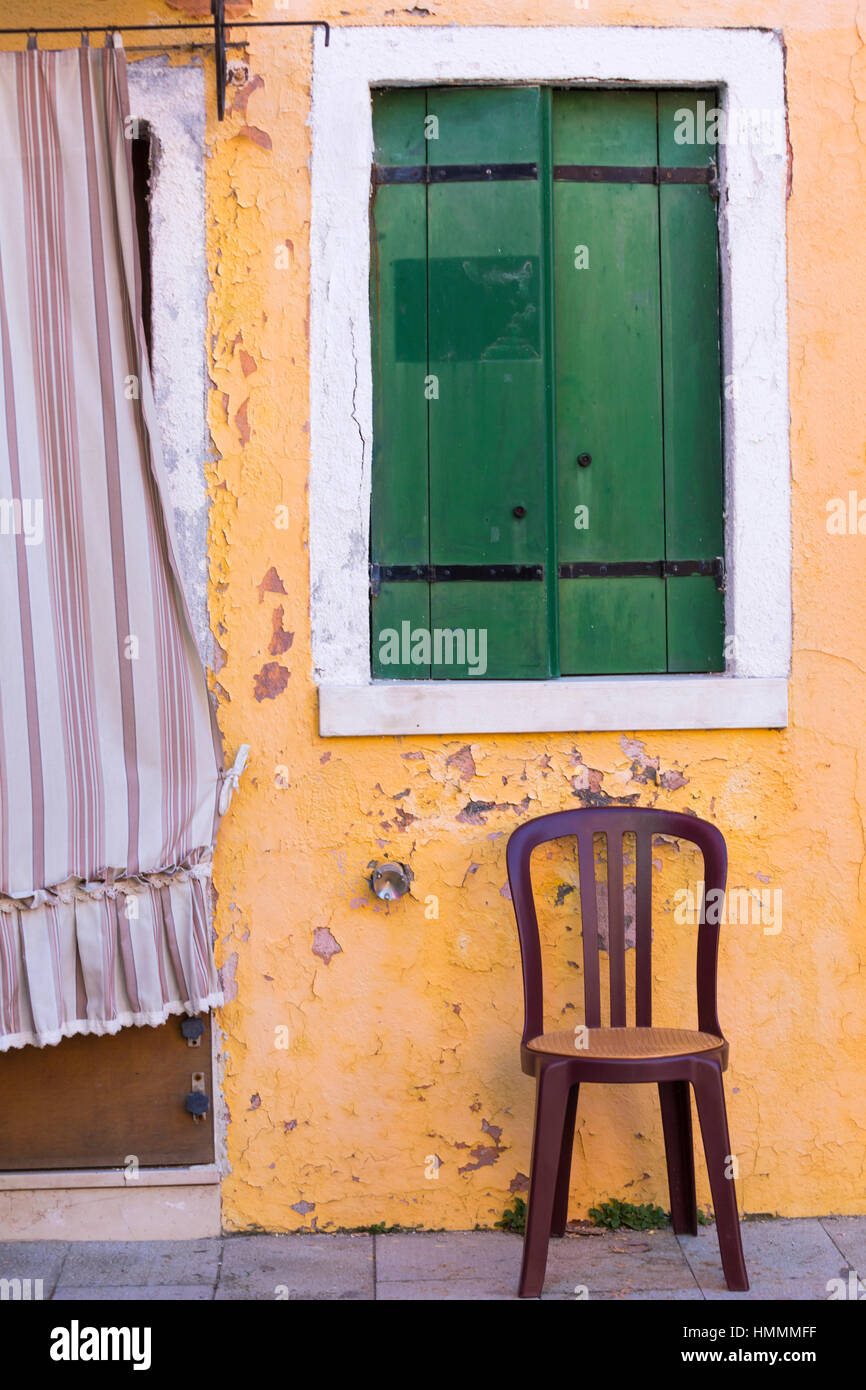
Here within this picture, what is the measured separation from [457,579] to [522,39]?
1.40m

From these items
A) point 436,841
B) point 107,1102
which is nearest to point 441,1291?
point 107,1102

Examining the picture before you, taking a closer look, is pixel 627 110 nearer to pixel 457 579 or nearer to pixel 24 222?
pixel 457 579

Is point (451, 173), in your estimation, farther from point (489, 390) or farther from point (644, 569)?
point (644, 569)

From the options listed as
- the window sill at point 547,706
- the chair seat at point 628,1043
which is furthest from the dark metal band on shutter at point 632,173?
the chair seat at point 628,1043

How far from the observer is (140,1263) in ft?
10.5

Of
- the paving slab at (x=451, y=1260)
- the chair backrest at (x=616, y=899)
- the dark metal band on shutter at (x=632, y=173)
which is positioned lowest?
the paving slab at (x=451, y=1260)

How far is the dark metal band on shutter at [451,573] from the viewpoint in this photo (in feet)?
11.3

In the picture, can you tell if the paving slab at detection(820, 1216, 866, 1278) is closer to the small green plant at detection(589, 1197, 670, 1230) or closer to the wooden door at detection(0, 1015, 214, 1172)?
the small green plant at detection(589, 1197, 670, 1230)

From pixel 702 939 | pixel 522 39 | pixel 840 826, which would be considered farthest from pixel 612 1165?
pixel 522 39

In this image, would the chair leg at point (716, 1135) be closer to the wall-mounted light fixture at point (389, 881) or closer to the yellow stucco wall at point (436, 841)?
the yellow stucco wall at point (436, 841)

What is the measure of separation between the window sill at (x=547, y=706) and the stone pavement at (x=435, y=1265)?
1.31m

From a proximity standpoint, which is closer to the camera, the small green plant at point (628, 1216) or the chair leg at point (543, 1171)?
the chair leg at point (543, 1171)

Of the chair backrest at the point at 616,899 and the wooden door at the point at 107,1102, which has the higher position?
the chair backrest at the point at 616,899

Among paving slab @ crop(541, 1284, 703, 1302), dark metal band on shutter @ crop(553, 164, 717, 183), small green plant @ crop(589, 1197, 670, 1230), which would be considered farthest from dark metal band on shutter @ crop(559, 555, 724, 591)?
paving slab @ crop(541, 1284, 703, 1302)
